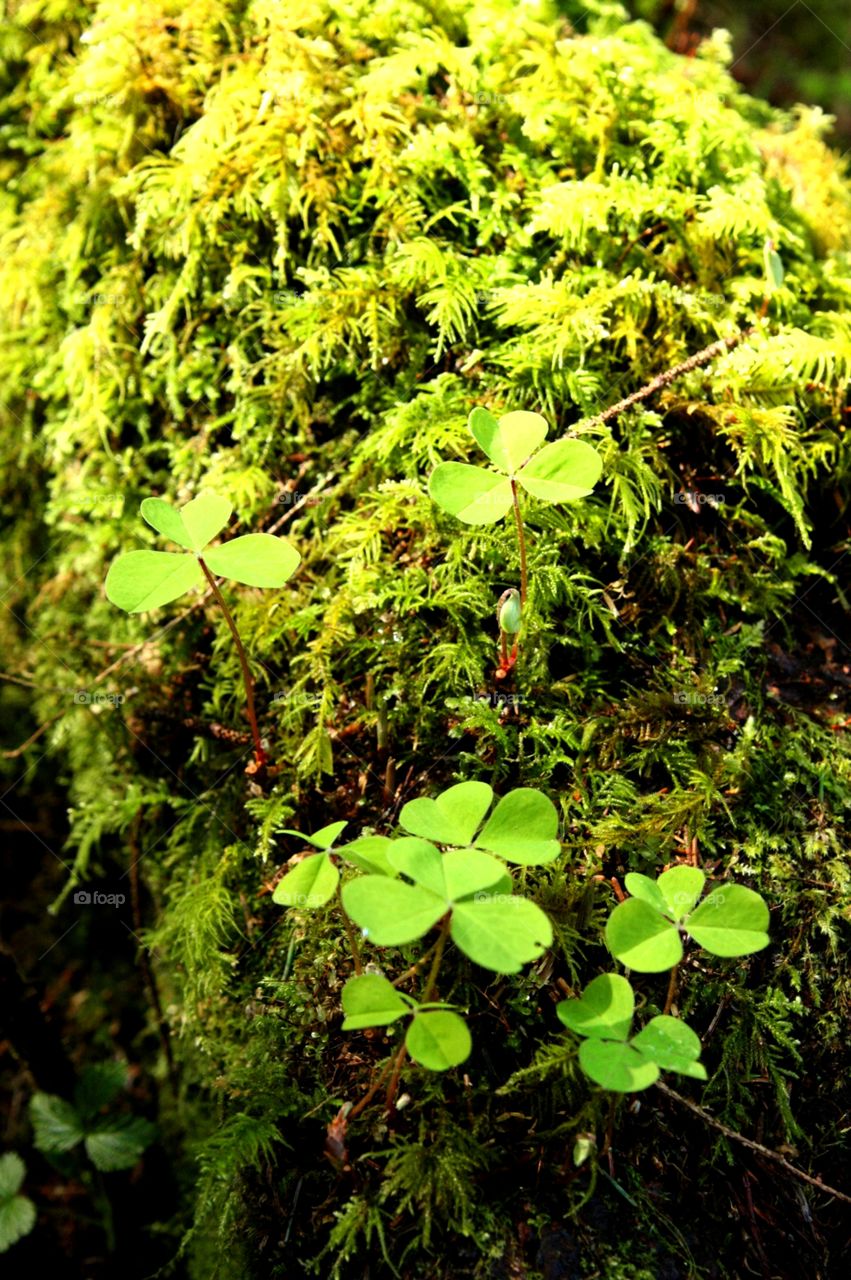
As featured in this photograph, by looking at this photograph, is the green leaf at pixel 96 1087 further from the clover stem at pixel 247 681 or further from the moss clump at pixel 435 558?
the clover stem at pixel 247 681

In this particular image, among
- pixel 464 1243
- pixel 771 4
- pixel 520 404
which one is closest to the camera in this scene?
pixel 464 1243

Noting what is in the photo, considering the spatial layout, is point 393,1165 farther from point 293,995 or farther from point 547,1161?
point 293,995

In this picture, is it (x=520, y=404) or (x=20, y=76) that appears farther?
(x=20, y=76)

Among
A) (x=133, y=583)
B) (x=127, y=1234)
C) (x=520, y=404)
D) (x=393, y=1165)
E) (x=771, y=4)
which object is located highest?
(x=771, y=4)

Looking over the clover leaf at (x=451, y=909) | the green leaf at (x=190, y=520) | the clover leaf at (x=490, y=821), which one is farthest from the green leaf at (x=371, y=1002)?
the green leaf at (x=190, y=520)

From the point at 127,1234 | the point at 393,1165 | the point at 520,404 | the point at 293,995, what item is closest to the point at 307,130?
the point at 520,404

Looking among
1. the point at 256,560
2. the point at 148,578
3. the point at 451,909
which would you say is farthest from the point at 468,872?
the point at 148,578

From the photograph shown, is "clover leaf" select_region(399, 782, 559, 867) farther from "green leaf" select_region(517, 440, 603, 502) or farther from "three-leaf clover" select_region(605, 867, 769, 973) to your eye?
"green leaf" select_region(517, 440, 603, 502)
